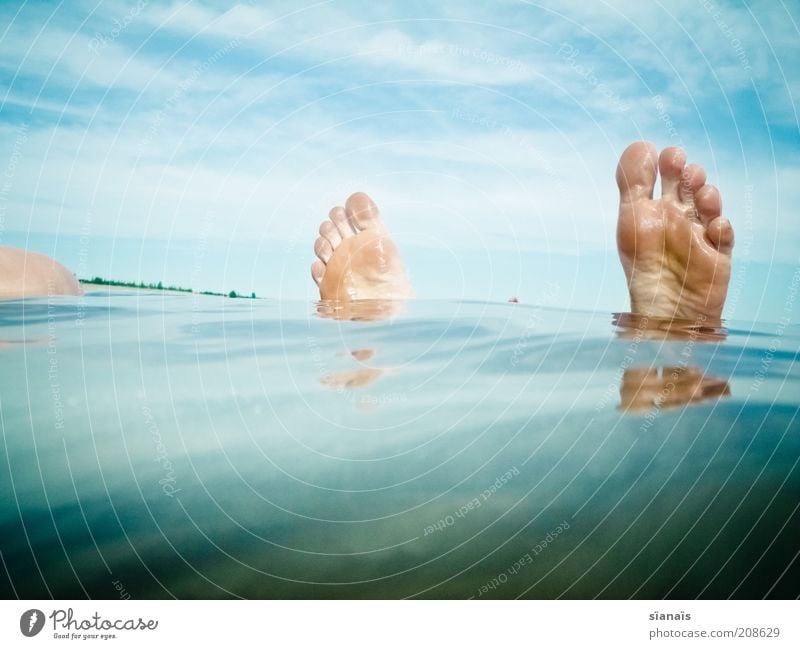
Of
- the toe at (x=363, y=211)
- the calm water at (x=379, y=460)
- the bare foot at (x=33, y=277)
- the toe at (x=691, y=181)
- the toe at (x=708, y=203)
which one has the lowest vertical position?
the calm water at (x=379, y=460)

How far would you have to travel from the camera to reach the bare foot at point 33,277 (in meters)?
1.54

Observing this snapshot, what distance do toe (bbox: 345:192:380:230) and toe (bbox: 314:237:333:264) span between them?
208 mm

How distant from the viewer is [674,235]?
1.81 meters

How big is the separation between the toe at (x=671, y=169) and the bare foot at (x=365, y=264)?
33.3 inches

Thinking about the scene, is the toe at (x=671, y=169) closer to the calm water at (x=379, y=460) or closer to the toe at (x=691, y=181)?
the toe at (x=691, y=181)

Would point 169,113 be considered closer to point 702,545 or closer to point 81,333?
point 81,333

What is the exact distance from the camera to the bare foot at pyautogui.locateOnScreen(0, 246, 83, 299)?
1.54 metres

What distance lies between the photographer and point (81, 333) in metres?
1.55

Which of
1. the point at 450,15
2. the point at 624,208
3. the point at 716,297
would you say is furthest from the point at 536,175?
the point at 716,297

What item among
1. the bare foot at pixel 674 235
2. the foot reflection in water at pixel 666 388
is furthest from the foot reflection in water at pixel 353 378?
the bare foot at pixel 674 235

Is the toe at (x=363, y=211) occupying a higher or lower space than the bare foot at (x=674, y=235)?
higher

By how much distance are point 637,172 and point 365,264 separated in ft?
2.96

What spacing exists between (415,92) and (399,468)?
0.90 m
